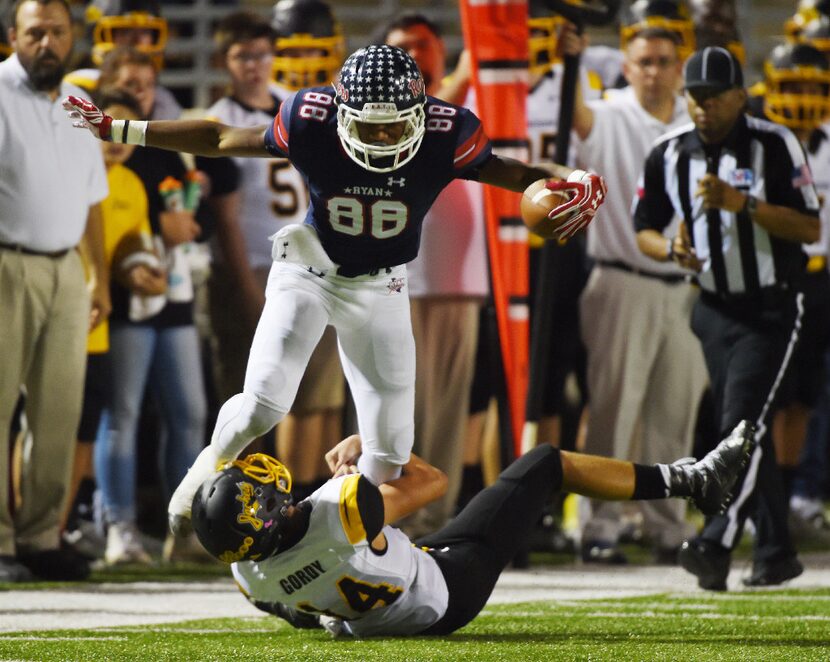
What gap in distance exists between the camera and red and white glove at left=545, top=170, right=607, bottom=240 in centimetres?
421

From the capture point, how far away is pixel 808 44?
806cm

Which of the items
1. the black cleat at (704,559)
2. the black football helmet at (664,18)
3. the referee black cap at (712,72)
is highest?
the black football helmet at (664,18)

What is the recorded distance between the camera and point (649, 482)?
14.3ft

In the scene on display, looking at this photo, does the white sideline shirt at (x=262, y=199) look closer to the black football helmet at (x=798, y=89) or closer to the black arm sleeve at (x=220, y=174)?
the black arm sleeve at (x=220, y=174)

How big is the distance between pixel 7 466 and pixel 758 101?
4.25 meters

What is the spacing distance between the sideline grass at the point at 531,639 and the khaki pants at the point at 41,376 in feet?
4.01

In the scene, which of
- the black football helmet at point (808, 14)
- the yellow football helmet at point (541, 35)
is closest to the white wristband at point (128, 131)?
the yellow football helmet at point (541, 35)

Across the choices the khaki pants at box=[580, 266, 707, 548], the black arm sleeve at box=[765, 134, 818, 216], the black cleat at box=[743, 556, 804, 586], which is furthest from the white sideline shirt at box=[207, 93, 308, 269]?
the black cleat at box=[743, 556, 804, 586]

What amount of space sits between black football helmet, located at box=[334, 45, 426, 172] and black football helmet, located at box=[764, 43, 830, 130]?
3.78 meters

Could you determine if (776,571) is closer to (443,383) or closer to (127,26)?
(443,383)

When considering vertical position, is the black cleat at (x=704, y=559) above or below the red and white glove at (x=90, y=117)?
below

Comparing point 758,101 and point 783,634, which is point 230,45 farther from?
point 783,634

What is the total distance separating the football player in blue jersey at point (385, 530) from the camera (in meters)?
3.79

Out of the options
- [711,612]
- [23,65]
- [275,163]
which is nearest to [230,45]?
[275,163]
